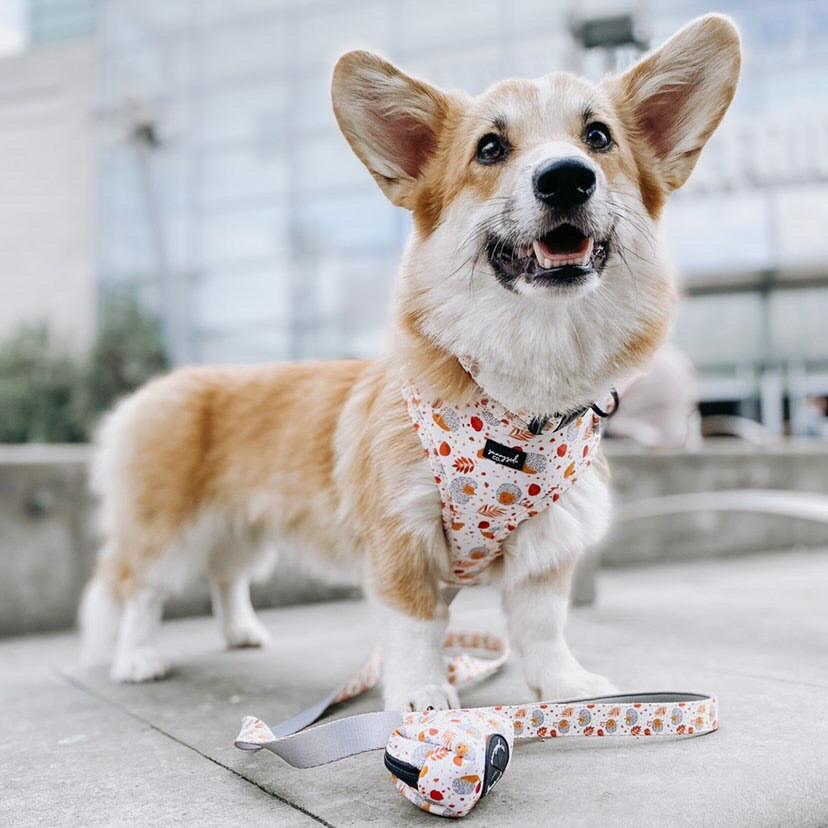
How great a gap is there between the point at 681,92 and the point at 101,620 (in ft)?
8.28

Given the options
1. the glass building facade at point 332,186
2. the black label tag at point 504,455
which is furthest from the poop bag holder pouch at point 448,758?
the glass building facade at point 332,186

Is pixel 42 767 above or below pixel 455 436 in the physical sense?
below

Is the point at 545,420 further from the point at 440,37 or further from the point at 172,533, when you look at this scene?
the point at 440,37

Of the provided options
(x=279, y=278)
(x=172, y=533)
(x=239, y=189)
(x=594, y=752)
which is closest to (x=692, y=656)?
(x=594, y=752)

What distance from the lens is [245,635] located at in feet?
11.3

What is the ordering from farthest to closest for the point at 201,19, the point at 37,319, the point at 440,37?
the point at 37,319
the point at 201,19
the point at 440,37

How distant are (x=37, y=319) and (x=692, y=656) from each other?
28073 mm

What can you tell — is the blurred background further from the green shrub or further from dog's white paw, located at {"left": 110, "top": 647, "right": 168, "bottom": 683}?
dog's white paw, located at {"left": 110, "top": 647, "right": 168, "bottom": 683}

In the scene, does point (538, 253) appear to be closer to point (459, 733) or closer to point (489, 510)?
point (489, 510)

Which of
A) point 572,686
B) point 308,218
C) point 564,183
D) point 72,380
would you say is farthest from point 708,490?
point 72,380

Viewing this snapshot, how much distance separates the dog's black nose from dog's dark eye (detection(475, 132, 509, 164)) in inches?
10.4

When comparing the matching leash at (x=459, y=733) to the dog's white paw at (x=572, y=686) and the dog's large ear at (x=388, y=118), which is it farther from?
the dog's large ear at (x=388, y=118)

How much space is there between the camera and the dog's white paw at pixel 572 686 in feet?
7.29

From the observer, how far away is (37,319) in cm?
2778
